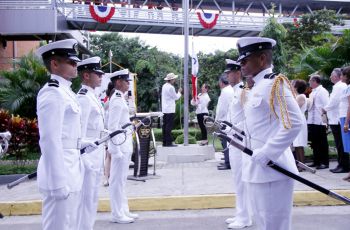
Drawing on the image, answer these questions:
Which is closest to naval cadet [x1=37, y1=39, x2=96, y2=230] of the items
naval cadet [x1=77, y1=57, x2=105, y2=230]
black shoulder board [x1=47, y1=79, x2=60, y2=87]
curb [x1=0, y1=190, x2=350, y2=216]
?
black shoulder board [x1=47, y1=79, x2=60, y2=87]

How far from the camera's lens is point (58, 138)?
10.9 ft

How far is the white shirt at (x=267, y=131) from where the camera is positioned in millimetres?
3111

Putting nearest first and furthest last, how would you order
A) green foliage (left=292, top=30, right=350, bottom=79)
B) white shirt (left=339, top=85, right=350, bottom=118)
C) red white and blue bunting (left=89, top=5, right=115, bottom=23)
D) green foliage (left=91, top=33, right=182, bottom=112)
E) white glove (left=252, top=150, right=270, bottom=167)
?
white glove (left=252, top=150, right=270, bottom=167) → white shirt (left=339, top=85, right=350, bottom=118) → green foliage (left=292, top=30, right=350, bottom=79) → red white and blue bunting (left=89, top=5, right=115, bottom=23) → green foliage (left=91, top=33, right=182, bottom=112)

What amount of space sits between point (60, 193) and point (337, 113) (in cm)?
662

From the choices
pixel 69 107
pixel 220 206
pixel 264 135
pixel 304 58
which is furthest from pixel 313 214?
pixel 304 58

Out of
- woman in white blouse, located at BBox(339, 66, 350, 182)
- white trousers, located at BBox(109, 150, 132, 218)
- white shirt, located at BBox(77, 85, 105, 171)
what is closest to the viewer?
white shirt, located at BBox(77, 85, 105, 171)

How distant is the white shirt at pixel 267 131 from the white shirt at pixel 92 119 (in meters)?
1.94

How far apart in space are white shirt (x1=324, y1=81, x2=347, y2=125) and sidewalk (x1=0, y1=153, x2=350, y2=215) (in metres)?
1.06

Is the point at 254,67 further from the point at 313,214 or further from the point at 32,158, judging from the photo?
the point at 32,158

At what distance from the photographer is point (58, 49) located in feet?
12.0

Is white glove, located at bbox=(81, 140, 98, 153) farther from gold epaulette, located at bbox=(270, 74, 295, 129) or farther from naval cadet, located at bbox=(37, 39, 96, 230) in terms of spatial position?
gold epaulette, located at bbox=(270, 74, 295, 129)

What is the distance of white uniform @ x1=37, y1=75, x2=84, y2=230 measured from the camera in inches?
129

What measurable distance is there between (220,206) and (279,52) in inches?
474

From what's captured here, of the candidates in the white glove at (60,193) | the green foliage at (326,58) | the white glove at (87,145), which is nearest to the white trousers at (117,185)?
the white glove at (87,145)
